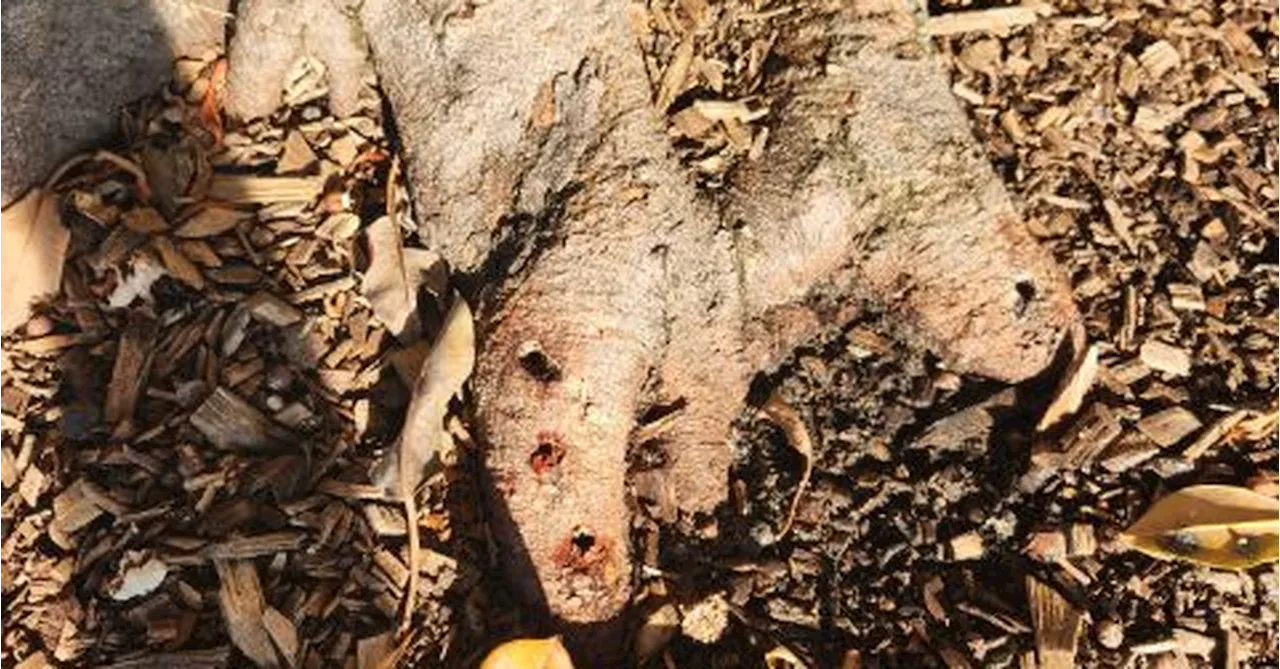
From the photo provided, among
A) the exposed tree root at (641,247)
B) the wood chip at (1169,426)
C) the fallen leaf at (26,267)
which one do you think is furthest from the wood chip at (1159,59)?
the fallen leaf at (26,267)

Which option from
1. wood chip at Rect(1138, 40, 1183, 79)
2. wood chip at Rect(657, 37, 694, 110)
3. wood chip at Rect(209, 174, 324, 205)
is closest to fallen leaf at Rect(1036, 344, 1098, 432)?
wood chip at Rect(1138, 40, 1183, 79)

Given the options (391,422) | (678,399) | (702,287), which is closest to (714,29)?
(702,287)

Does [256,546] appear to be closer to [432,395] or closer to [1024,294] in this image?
[432,395]

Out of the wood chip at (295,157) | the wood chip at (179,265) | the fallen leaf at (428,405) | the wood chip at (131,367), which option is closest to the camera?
the fallen leaf at (428,405)

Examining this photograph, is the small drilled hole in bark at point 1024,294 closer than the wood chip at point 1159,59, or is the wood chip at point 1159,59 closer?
the small drilled hole in bark at point 1024,294

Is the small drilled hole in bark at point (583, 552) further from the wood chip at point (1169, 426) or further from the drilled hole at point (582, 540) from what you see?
the wood chip at point (1169, 426)

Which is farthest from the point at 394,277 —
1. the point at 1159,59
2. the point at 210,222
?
the point at 1159,59

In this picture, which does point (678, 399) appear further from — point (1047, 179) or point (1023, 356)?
point (1047, 179)
